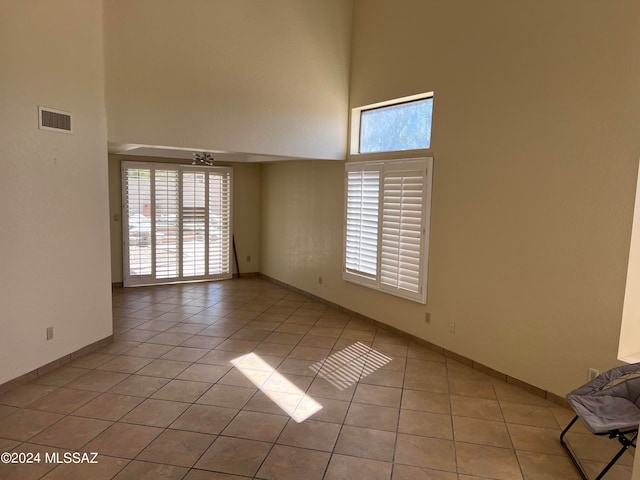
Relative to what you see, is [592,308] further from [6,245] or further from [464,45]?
[6,245]

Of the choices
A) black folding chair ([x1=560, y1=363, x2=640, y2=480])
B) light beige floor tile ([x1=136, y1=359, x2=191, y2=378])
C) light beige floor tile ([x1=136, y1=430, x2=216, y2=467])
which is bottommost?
light beige floor tile ([x1=136, y1=430, x2=216, y2=467])

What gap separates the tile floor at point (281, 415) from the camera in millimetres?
2545

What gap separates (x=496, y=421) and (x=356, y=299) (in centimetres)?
268

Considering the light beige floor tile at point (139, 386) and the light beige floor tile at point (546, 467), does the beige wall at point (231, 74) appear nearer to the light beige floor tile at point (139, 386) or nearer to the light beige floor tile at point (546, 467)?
the light beige floor tile at point (139, 386)

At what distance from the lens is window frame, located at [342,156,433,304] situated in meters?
4.41

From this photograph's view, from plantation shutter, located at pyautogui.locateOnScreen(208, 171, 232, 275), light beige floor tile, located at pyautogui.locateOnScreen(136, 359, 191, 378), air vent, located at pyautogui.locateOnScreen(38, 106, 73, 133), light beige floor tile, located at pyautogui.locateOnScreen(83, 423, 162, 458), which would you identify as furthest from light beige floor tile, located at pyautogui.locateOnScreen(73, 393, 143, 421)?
plantation shutter, located at pyautogui.locateOnScreen(208, 171, 232, 275)

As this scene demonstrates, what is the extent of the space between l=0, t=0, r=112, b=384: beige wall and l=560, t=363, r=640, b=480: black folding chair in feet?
13.5

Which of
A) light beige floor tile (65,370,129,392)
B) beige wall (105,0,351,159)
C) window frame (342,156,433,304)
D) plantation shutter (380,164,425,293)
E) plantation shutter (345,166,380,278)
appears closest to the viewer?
light beige floor tile (65,370,129,392)

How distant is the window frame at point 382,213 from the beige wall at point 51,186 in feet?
9.34

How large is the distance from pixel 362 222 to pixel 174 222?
3.50m

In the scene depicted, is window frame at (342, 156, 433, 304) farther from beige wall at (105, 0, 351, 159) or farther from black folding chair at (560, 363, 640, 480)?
black folding chair at (560, 363, 640, 480)

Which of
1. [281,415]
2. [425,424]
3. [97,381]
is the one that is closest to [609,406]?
[425,424]

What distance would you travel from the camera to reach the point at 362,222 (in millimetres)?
5281

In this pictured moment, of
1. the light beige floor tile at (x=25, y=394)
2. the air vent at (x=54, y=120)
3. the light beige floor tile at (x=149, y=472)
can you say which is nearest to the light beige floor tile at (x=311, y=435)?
the light beige floor tile at (x=149, y=472)
